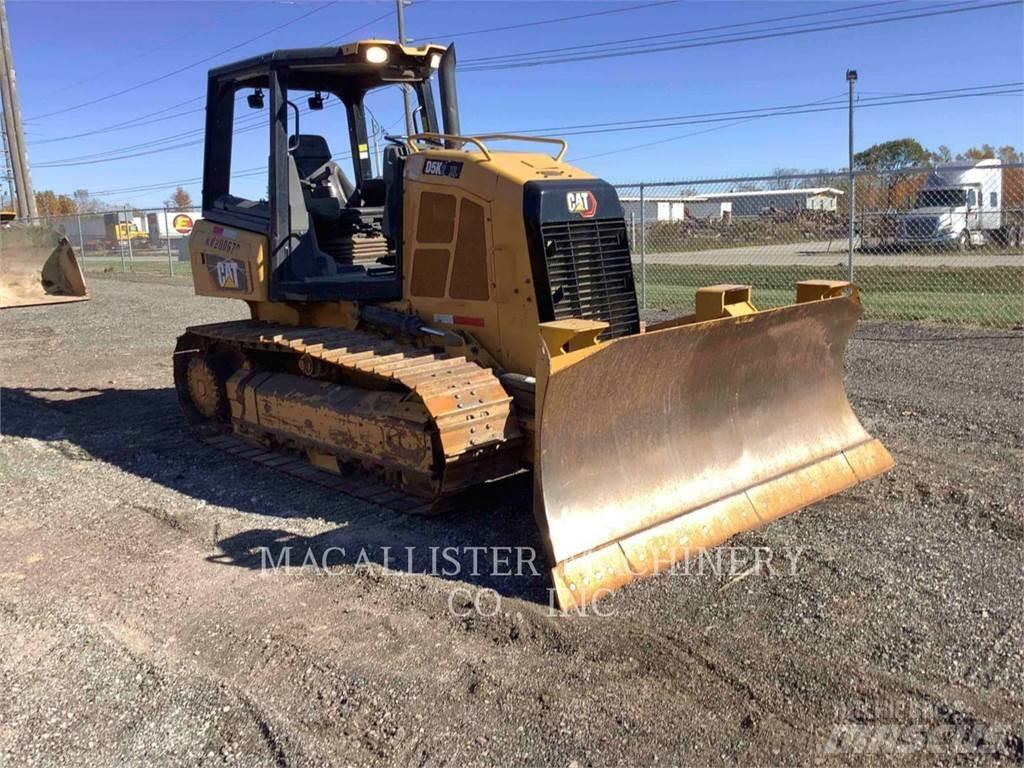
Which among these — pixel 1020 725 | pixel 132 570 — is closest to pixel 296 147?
pixel 132 570

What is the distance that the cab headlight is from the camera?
6.20m

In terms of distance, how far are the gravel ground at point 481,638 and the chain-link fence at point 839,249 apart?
791 centimetres

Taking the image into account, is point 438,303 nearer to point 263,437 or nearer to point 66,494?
point 263,437

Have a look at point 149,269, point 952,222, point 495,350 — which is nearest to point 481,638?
point 495,350

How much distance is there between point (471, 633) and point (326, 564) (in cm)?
113

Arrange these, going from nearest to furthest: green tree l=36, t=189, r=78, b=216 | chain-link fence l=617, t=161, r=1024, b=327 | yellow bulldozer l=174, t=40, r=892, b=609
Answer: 1. yellow bulldozer l=174, t=40, r=892, b=609
2. chain-link fence l=617, t=161, r=1024, b=327
3. green tree l=36, t=189, r=78, b=216

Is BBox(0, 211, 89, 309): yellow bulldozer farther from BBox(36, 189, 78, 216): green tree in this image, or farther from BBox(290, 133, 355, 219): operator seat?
BBox(36, 189, 78, 216): green tree

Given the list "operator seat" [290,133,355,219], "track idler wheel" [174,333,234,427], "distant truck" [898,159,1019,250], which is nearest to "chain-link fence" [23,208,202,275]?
"track idler wheel" [174,333,234,427]

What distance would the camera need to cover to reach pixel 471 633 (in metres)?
3.89

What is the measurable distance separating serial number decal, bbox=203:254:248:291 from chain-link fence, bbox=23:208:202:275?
4.45 meters

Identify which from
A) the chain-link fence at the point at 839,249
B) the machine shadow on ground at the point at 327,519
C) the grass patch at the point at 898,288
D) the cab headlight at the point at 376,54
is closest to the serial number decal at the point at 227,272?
the machine shadow on ground at the point at 327,519

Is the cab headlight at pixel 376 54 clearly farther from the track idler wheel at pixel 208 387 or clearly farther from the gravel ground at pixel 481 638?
the gravel ground at pixel 481 638

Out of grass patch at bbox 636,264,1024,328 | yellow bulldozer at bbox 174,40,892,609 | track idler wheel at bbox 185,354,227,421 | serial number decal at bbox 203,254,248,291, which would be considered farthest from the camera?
grass patch at bbox 636,264,1024,328

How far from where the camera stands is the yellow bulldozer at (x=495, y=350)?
4520mm
